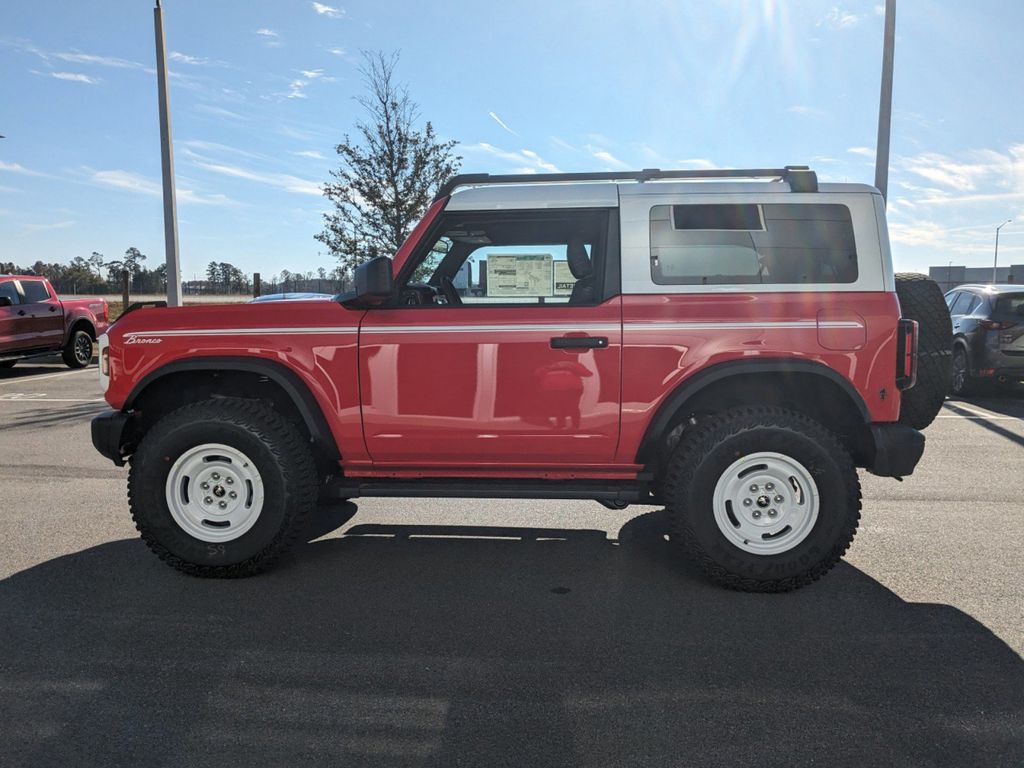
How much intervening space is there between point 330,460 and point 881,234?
10.5 ft

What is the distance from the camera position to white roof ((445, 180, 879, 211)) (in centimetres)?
400

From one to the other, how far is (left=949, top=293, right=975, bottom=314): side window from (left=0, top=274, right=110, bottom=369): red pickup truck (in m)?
13.9

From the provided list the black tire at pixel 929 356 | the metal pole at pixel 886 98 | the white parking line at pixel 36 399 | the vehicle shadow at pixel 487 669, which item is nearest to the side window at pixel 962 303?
the metal pole at pixel 886 98

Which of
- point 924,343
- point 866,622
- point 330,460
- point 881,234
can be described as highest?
point 881,234

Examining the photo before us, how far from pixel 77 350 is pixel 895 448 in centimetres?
1565

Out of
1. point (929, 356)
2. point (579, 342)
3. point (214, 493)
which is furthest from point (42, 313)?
point (929, 356)

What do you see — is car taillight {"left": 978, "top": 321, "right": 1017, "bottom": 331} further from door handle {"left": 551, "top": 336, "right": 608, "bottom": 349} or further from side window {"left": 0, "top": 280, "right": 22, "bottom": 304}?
side window {"left": 0, "top": 280, "right": 22, "bottom": 304}

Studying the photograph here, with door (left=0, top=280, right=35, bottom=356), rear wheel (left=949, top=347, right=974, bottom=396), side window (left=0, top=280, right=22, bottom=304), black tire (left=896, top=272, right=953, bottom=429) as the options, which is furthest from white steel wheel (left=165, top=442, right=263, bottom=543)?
side window (left=0, top=280, right=22, bottom=304)

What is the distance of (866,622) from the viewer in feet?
11.7

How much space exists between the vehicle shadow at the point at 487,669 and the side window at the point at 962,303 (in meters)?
9.22

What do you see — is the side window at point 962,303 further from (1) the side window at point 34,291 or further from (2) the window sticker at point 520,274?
(1) the side window at point 34,291

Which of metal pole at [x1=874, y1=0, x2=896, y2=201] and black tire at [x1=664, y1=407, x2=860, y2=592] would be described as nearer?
black tire at [x1=664, y1=407, x2=860, y2=592]

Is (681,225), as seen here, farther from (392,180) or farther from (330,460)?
(392,180)

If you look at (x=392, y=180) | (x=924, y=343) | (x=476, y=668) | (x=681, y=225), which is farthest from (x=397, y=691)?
(x=392, y=180)
